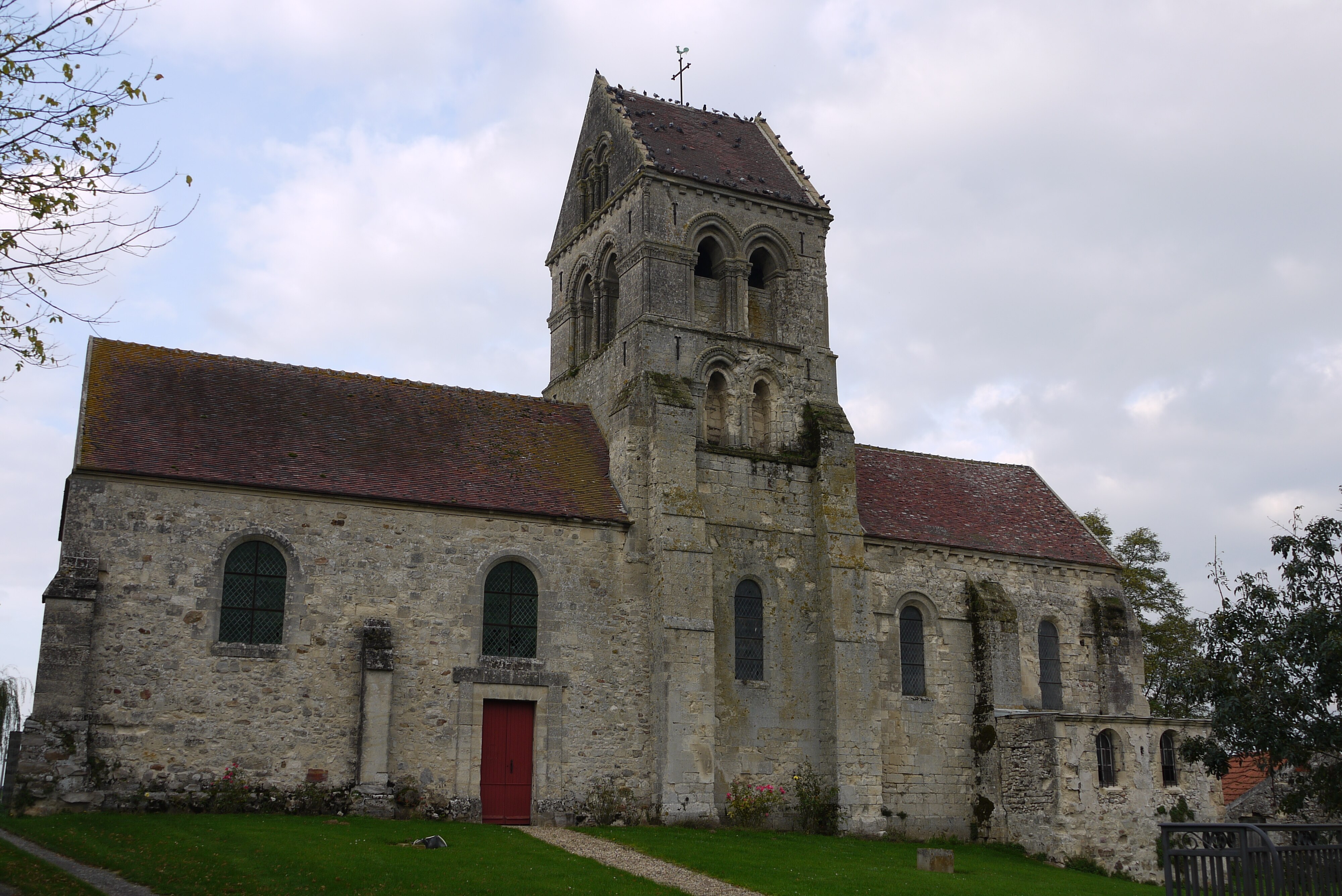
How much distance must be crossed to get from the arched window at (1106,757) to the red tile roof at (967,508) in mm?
5439

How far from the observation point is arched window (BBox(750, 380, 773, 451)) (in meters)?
→ 29.3

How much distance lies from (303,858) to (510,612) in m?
8.59

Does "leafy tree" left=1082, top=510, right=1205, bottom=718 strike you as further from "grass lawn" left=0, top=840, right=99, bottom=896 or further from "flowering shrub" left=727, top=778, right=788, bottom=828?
"grass lawn" left=0, top=840, right=99, bottom=896

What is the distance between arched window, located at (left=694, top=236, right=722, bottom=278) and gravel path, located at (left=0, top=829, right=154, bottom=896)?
19.2m

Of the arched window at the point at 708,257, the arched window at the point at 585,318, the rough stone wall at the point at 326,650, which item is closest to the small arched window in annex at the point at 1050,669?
the rough stone wall at the point at 326,650

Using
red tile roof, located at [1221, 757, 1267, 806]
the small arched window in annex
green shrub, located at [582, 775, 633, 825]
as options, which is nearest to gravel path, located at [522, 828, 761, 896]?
green shrub, located at [582, 775, 633, 825]

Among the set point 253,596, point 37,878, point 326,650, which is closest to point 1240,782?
point 326,650

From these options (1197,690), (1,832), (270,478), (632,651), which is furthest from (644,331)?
(1,832)

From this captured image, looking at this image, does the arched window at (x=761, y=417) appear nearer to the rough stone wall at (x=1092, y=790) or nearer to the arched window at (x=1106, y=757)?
the rough stone wall at (x=1092, y=790)

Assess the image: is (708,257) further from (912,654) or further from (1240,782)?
(1240,782)

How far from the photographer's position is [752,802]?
83.8 feet

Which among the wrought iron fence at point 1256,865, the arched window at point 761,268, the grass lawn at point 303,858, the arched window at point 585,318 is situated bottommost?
the grass lawn at point 303,858

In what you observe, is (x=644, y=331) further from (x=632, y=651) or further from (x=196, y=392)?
(x=196, y=392)

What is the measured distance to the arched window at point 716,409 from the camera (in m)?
28.9
